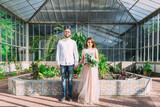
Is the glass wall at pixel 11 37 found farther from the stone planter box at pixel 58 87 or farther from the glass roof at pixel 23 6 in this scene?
the stone planter box at pixel 58 87

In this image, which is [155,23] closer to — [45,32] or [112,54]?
[112,54]

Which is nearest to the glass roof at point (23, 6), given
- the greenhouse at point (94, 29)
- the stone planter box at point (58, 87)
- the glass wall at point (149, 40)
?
the greenhouse at point (94, 29)

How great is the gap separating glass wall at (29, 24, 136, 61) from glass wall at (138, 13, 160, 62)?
939 millimetres

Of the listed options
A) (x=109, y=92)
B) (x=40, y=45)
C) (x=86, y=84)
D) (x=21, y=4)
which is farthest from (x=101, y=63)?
(x=40, y=45)

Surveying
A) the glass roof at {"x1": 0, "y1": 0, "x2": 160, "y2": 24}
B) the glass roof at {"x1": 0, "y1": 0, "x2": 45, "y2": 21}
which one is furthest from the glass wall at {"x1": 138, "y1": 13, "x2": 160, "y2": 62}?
the glass roof at {"x1": 0, "y1": 0, "x2": 45, "y2": 21}

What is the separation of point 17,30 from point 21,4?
8.58ft

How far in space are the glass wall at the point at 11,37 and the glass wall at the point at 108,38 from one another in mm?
1086

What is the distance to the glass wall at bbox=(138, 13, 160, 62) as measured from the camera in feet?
29.9

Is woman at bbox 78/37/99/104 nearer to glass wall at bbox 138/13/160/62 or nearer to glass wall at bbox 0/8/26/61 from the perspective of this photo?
glass wall at bbox 0/8/26/61

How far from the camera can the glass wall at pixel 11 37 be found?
8711mm

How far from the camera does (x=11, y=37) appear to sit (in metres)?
10.0

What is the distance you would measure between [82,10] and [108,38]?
12.9ft

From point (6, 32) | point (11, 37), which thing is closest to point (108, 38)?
point (11, 37)

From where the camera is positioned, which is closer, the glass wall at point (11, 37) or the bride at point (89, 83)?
the bride at point (89, 83)
